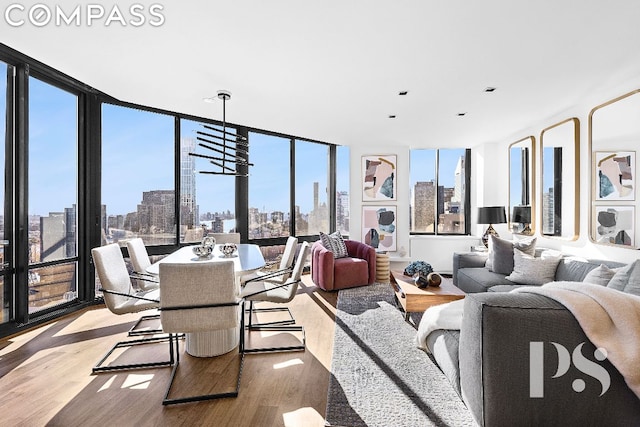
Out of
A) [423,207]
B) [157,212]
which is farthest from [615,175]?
[157,212]

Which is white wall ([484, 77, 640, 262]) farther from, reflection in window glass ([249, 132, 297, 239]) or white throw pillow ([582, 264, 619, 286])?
reflection in window glass ([249, 132, 297, 239])

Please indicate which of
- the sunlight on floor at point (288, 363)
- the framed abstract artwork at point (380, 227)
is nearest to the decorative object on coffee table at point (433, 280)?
the sunlight on floor at point (288, 363)

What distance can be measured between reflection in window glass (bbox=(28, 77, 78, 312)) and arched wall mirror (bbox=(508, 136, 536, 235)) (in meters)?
6.07

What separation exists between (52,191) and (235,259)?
2.42 meters

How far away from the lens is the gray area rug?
6.26ft

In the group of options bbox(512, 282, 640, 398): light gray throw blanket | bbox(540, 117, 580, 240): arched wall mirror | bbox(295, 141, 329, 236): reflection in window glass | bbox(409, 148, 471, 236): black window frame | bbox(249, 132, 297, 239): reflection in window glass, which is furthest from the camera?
bbox(409, 148, 471, 236): black window frame

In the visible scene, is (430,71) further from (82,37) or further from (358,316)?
(82,37)

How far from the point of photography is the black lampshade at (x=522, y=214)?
472cm

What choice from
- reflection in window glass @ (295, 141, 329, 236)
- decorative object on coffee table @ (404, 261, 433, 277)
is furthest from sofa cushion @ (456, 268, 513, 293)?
reflection in window glass @ (295, 141, 329, 236)

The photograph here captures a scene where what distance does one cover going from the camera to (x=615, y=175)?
3260 millimetres

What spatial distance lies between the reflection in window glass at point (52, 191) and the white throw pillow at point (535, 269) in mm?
5166

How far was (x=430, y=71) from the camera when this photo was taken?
302 centimetres

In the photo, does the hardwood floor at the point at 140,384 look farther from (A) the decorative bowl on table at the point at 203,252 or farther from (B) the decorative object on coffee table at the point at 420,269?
(B) the decorative object on coffee table at the point at 420,269

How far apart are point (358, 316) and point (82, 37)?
363 centimetres
